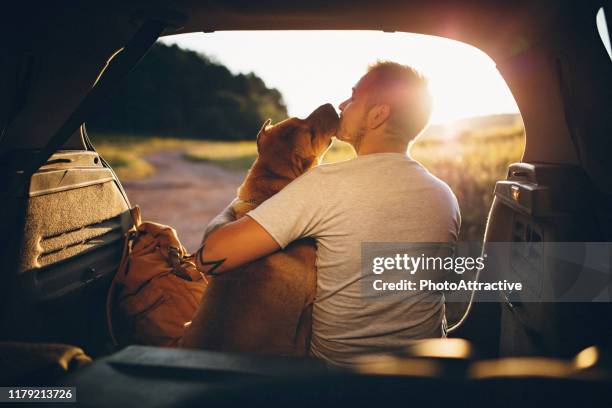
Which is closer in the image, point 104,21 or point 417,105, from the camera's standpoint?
point 417,105

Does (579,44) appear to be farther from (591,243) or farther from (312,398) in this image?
(312,398)

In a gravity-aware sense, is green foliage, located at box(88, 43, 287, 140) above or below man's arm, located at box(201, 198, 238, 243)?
above

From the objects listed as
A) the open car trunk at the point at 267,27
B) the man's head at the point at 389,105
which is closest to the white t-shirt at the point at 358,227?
the man's head at the point at 389,105

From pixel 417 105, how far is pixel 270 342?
1134 mm

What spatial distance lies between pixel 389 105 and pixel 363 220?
52 centimetres

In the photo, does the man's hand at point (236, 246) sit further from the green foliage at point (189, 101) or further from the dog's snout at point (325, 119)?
the green foliage at point (189, 101)

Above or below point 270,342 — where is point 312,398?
above

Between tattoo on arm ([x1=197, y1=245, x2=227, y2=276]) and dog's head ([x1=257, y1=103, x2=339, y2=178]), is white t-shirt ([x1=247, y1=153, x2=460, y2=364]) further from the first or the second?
dog's head ([x1=257, y1=103, x2=339, y2=178])

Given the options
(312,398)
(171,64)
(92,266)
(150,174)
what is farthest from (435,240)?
(171,64)

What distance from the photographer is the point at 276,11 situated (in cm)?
201

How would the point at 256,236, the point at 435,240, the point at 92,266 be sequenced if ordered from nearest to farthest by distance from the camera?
1. the point at 256,236
2. the point at 435,240
3. the point at 92,266

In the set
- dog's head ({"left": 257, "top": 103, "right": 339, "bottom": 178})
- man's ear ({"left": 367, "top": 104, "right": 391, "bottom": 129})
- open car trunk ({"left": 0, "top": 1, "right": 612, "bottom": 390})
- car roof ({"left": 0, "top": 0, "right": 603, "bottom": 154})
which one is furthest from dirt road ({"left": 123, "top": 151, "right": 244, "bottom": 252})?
man's ear ({"left": 367, "top": 104, "right": 391, "bottom": 129})

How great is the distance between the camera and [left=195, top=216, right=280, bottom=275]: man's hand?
1.48 meters

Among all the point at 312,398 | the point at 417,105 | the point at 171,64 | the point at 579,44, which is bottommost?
the point at 312,398
